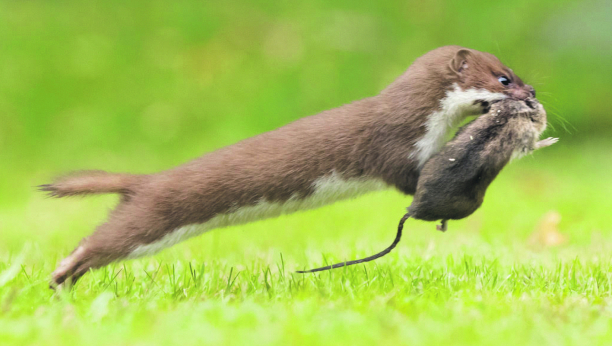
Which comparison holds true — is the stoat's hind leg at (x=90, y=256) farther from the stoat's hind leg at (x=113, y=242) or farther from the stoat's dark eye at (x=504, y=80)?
the stoat's dark eye at (x=504, y=80)

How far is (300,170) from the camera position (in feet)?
11.3

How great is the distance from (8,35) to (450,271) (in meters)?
7.53

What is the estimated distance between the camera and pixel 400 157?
3490mm

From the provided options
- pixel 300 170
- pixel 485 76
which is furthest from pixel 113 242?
pixel 485 76

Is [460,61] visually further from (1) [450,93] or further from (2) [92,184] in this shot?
(2) [92,184]

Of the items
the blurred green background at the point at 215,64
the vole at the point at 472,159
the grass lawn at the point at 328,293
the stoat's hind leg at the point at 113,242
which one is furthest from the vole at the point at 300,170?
the blurred green background at the point at 215,64

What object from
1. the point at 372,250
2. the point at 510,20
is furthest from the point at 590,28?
the point at 372,250

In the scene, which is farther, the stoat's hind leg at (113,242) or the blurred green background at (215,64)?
the blurred green background at (215,64)

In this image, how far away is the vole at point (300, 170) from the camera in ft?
11.3

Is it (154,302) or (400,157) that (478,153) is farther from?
(154,302)

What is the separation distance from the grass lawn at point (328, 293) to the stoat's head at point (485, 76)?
2.81 feet

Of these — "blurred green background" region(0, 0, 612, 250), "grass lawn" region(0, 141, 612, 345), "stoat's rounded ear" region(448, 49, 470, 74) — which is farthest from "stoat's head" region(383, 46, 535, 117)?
"blurred green background" region(0, 0, 612, 250)

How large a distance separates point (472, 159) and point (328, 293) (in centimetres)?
103

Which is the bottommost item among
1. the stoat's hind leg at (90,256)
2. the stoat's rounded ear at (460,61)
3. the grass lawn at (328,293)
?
the grass lawn at (328,293)
